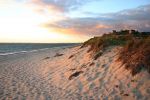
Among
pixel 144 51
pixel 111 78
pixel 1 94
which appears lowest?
pixel 1 94

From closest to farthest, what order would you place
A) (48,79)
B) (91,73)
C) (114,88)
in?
(114,88)
(91,73)
(48,79)

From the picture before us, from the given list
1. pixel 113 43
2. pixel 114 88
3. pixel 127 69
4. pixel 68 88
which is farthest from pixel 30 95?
pixel 113 43

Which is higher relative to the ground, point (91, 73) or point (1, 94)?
point (91, 73)

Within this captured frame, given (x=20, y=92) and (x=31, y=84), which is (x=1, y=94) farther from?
(x=31, y=84)

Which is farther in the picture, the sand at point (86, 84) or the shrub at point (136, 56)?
the shrub at point (136, 56)

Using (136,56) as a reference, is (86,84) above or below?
below

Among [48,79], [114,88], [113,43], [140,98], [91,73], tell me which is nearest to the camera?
[140,98]

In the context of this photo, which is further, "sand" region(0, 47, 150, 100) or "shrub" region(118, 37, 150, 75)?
"shrub" region(118, 37, 150, 75)

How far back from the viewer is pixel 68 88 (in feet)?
41.8

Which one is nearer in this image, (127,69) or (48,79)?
(127,69)

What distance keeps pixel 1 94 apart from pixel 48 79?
3788 millimetres

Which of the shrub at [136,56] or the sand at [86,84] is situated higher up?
the shrub at [136,56]

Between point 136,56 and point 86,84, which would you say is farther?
point 86,84

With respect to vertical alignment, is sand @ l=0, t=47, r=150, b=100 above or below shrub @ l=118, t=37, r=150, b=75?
below
